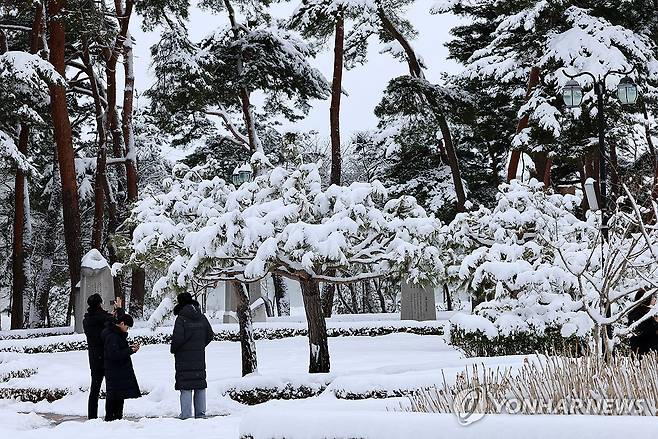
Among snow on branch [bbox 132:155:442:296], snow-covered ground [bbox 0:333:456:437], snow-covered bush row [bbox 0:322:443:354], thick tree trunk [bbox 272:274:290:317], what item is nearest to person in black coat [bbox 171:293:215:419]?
snow-covered ground [bbox 0:333:456:437]

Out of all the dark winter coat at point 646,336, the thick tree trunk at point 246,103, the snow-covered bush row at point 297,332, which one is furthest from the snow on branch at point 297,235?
the thick tree trunk at point 246,103

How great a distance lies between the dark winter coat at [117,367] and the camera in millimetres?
10266

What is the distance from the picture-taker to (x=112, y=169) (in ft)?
121

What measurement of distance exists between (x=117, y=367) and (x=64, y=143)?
13961 mm

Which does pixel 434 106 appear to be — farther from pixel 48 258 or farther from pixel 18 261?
pixel 48 258

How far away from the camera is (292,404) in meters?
9.18

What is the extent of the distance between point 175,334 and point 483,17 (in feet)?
68.7

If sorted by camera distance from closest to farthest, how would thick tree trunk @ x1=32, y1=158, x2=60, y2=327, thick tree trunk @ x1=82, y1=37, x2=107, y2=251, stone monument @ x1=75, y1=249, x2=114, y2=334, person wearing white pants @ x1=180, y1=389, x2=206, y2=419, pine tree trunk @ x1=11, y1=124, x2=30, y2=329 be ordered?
1. person wearing white pants @ x1=180, y1=389, x2=206, y2=419
2. stone monument @ x1=75, y1=249, x2=114, y2=334
3. thick tree trunk @ x1=82, y1=37, x2=107, y2=251
4. pine tree trunk @ x1=11, y1=124, x2=30, y2=329
5. thick tree trunk @ x1=32, y1=158, x2=60, y2=327

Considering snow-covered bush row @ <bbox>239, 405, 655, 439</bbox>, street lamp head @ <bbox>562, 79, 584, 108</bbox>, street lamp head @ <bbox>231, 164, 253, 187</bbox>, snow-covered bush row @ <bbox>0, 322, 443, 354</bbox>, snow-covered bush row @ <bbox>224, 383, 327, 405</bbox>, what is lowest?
snow-covered bush row @ <bbox>224, 383, 327, 405</bbox>

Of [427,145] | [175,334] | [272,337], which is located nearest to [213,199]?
[175,334]

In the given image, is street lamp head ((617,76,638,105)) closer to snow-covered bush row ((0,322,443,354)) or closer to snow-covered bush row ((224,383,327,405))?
snow-covered bush row ((224,383,327,405))

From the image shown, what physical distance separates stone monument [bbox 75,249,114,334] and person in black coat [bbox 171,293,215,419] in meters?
12.2

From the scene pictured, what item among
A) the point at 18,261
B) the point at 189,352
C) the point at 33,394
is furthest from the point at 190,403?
the point at 18,261

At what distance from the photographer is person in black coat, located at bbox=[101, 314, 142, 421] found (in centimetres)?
1027
